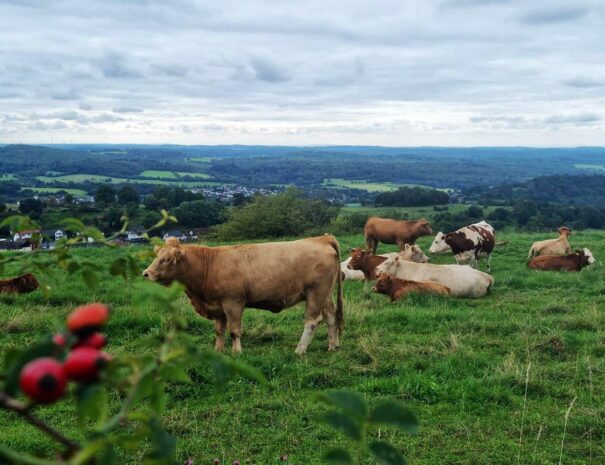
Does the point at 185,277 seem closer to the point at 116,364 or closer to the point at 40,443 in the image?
the point at 40,443

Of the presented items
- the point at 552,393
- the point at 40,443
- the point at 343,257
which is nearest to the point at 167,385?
the point at 40,443

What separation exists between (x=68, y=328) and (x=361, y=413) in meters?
0.56

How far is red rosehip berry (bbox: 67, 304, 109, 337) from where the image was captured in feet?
3.06

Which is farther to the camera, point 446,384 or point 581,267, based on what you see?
point 581,267

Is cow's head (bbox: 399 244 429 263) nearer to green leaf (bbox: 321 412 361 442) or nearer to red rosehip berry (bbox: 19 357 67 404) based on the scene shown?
green leaf (bbox: 321 412 361 442)

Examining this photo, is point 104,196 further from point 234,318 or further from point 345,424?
point 345,424

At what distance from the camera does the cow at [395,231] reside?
63.2 ft

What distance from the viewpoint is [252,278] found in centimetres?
863

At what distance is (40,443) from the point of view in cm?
544

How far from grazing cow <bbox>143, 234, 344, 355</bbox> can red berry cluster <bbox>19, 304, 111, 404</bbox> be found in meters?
7.64

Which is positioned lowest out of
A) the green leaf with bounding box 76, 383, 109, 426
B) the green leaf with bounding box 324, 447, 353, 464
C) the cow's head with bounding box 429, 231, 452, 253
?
the cow's head with bounding box 429, 231, 452, 253

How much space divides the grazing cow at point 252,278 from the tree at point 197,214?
133 ft

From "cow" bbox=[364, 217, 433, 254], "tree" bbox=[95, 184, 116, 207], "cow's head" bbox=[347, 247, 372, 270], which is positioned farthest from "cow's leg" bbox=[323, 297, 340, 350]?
"tree" bbox=[95, 184, 116, 207]

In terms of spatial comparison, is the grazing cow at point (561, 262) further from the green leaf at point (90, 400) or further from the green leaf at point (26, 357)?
the green leaf at point (26, 357)
